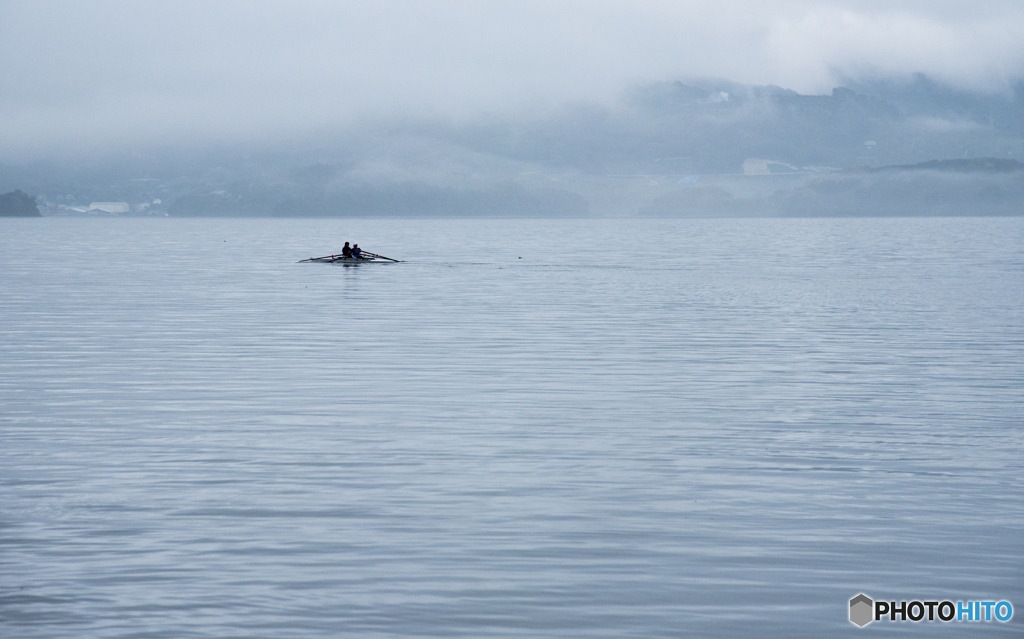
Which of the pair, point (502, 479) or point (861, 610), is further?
point (502, 479)

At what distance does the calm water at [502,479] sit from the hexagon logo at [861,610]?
5.7 inches

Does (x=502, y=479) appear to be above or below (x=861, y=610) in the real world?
above

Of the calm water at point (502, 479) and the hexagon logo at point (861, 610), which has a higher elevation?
the calm water at point (502, 479)

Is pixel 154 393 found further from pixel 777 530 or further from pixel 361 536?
pixel 777 530

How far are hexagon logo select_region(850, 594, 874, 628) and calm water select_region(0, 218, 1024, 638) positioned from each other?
0.48 ft

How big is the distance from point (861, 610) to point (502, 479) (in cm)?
736

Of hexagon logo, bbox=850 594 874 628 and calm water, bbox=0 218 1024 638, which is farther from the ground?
calm water, bbox=0 218 1024 638

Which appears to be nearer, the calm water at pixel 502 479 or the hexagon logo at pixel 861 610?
the hexagon logo at pixel 861 610

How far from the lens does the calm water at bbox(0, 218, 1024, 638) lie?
1332 centimetres

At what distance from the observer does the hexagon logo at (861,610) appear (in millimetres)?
12867

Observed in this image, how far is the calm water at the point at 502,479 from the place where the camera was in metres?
13.3

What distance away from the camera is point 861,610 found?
13102 millimetres

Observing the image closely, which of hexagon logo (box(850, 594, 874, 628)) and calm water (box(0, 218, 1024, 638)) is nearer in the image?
hexagon logo (box(850, 594, 874, 628))

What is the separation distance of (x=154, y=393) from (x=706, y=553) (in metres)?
17.6
